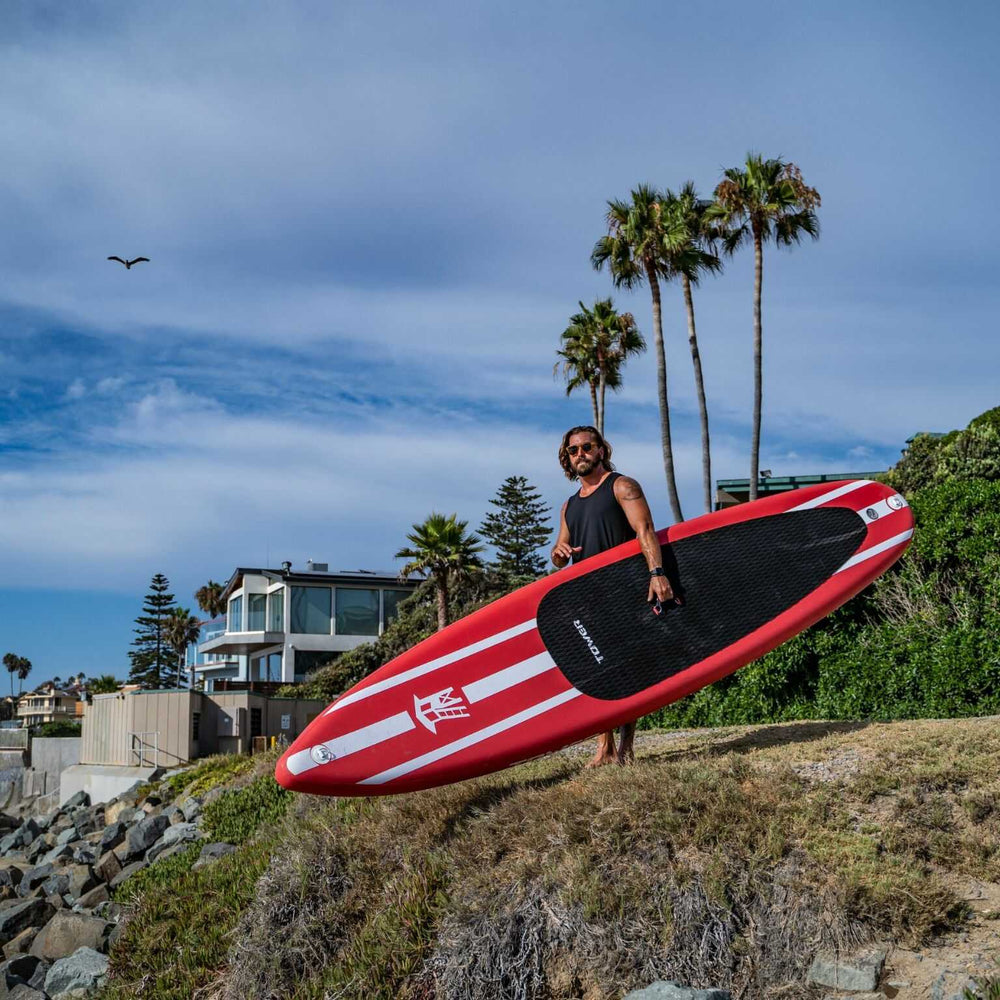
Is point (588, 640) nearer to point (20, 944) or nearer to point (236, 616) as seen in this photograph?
point (20, 944)

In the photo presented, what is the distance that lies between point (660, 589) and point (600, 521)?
57 centimetres

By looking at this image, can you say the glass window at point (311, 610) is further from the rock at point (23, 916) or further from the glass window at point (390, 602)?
the rock at point (23, 916)

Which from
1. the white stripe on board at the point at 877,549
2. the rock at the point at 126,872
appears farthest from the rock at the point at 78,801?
the white stripe on board at the point at 877,549

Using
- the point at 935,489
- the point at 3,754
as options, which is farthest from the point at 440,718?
the point at 3,754

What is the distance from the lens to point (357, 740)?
596 centimetres

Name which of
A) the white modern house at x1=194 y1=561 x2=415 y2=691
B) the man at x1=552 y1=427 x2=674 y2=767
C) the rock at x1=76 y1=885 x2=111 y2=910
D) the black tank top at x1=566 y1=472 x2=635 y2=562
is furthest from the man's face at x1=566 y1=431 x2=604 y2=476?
the white modern house at x1=194 y1=561 x2=415 y2=691

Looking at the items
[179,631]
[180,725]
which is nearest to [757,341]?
[180,725]

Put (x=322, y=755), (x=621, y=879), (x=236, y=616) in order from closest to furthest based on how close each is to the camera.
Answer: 1. (x=621, y=879)
2. (x=322, y=755)
3. (x=236, y=616)

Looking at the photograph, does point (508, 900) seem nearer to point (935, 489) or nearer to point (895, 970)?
point (895, 970)

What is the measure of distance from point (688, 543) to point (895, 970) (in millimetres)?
2812

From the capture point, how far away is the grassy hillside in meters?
4.48

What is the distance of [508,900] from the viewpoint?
500cm

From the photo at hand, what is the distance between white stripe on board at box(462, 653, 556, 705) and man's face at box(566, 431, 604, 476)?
119cm

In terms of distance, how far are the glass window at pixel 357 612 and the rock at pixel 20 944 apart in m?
31.8
